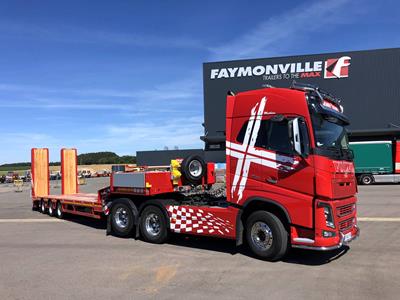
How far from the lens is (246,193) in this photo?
28.7 feet

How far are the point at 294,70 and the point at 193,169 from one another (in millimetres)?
39705

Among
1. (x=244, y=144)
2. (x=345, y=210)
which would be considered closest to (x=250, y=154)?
(x=244, y=144)

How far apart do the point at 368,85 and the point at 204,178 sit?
131 ft

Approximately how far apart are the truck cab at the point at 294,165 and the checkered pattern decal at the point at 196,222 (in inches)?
22.0

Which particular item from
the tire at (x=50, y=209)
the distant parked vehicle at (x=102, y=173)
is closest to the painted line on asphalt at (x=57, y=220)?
the tire at (x=50, y=209)

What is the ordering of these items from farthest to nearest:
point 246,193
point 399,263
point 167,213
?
point 167,213
point 246,193
point 399,263

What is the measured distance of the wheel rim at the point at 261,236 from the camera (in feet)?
27.6

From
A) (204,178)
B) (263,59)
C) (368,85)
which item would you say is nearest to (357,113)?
(368,85)

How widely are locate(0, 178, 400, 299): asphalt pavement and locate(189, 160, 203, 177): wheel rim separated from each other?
164cm

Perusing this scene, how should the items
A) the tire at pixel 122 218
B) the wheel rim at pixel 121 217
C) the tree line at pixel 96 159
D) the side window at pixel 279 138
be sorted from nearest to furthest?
the side window at pixel 279 138, the tire at pixel 122 218, the wheel rim at pixel 121 217, the tree line at pixel 96 159

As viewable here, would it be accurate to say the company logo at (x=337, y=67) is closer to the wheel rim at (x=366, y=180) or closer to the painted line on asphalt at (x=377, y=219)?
the wheel rim at (x=366, y=180)

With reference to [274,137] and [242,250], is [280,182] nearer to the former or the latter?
[274,137]

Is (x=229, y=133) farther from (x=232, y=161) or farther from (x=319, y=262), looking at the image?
(x=319, y=262)

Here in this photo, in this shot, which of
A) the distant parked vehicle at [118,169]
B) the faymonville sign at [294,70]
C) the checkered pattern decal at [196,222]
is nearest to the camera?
the checkered pattern decal at [196,222]
